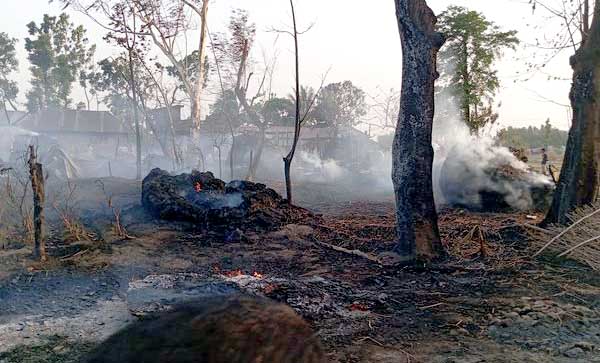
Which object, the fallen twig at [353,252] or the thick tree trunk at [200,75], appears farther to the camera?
the thick tree trunk at [200,75]

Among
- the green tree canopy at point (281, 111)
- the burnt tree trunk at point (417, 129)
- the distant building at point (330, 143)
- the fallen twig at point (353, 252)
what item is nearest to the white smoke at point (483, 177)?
the fallen twig at point (353, 252)

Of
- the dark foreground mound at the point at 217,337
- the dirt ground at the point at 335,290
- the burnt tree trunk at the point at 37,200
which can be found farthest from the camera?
the burnt tree trunk at the point at 37,200

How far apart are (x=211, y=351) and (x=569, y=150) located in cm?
937

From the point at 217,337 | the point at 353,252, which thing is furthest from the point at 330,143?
the point at 217,337

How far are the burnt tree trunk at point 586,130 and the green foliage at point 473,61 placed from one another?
39.8ft

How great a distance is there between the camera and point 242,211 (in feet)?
37.1

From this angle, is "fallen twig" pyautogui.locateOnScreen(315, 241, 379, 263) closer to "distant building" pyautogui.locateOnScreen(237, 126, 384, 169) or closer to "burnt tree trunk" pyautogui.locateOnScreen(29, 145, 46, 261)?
"burnt tree trunk" pyautogui.locateOnScreen(29, 145, 46, 261)

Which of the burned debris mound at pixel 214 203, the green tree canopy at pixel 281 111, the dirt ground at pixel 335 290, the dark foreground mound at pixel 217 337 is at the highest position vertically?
the green tree canopy at pixel 281 111

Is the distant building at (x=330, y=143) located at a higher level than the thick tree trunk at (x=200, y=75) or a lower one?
lower

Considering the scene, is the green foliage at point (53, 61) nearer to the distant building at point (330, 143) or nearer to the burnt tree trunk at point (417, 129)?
the distant building at point (330, 143)

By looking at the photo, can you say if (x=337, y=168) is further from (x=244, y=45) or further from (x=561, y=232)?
(x=561, y=232)

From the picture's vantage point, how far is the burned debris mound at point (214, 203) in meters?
11.2

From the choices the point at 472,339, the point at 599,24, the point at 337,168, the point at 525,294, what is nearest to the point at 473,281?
the point at 525,294

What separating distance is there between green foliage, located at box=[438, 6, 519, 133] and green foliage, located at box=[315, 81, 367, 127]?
1466 centimetres
